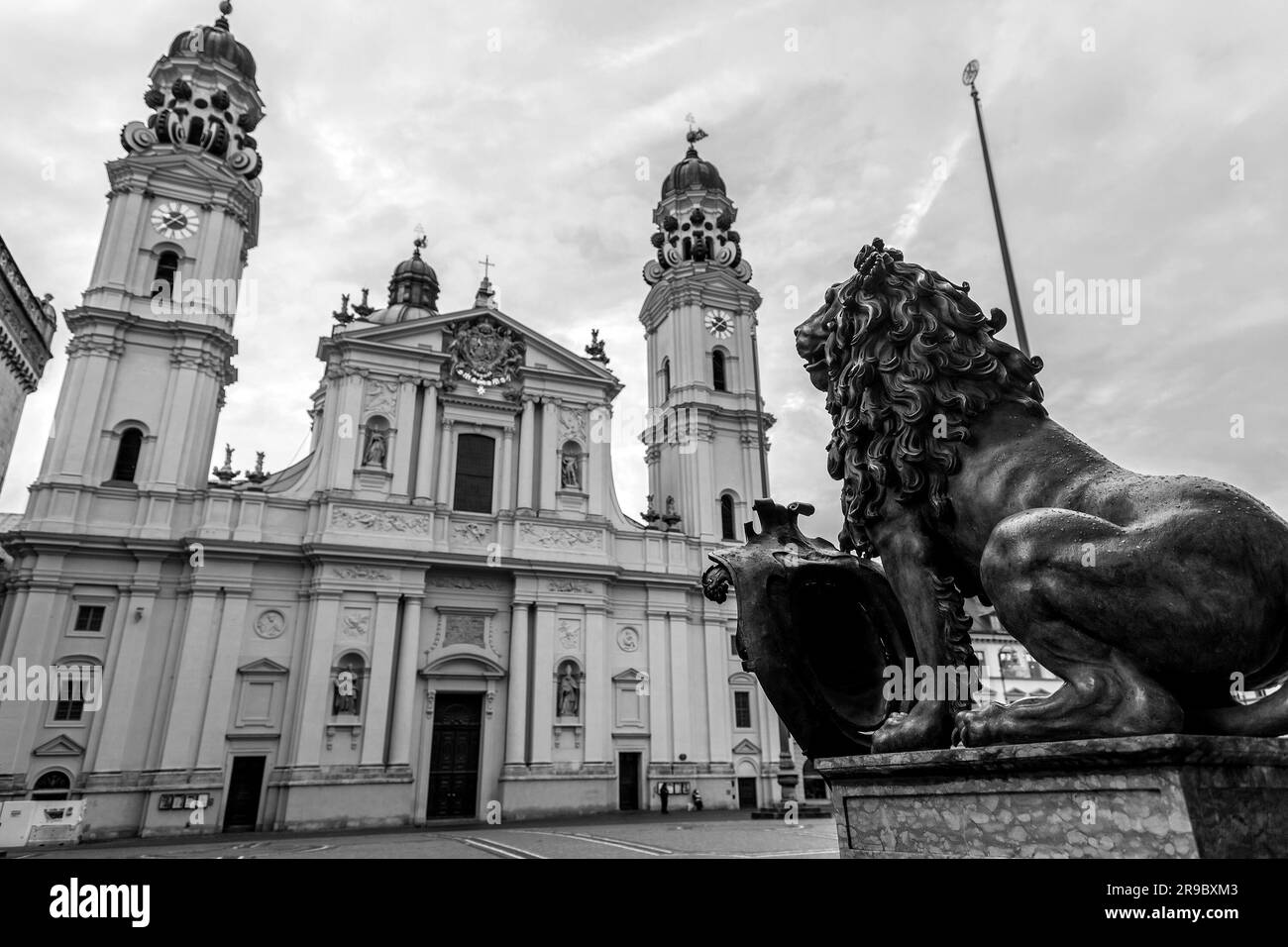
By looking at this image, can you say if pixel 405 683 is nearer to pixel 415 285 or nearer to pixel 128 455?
pixel 128 455

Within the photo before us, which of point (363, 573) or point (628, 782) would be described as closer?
point (363, 573)

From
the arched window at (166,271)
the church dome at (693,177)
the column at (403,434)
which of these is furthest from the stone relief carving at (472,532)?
the church dome at (693,177)

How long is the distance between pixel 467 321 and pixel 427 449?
16.6ft

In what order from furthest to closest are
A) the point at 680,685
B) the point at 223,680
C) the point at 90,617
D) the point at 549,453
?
the point at 549,453 < the point at 680,685 < the point at 223,680 < the point at 90,617

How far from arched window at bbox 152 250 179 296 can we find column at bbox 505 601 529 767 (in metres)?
14.5

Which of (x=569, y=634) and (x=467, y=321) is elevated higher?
(x=467, y=321)

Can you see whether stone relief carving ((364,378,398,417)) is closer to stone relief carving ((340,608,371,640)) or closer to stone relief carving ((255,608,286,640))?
stone relief carving ((340,608,371,640))

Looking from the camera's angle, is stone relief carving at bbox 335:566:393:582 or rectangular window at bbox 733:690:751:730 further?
rectangular window at bbox 733:690:751:730

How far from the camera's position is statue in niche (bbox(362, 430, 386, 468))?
23422 millimetres

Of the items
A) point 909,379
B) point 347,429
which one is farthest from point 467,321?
point 909,379

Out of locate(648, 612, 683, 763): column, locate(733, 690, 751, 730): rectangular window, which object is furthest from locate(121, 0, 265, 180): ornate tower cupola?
locate(733, 690, 751, 730): rectangular window

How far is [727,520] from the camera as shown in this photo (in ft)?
90.8
